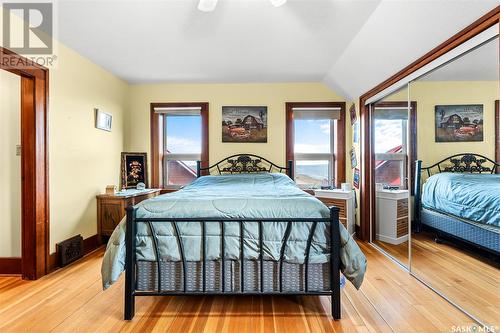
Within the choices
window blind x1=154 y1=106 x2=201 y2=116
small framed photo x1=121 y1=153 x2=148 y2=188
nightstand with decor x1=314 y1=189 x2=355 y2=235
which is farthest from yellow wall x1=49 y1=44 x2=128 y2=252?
nightstand with decor x1=314 y1=189 x2=355 y2=235

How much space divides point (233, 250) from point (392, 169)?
2220 millimetres

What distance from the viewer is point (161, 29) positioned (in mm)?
2387

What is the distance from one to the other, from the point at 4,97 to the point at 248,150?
2843 millimetres

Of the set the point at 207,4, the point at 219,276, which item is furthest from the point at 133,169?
the point at 207,4

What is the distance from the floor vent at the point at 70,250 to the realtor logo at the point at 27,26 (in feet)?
6.30

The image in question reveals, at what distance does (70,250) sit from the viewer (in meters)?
2.72

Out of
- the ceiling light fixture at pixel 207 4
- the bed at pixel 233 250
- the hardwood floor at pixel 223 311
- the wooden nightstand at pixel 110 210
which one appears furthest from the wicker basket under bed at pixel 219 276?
the ceiling light fixture at pixel 207 4

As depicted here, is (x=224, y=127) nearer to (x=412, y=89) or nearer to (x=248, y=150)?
(x=248, y=150)

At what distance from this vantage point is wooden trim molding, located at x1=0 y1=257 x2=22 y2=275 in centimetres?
242

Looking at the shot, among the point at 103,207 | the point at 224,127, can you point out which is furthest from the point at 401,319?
the point at 103,207

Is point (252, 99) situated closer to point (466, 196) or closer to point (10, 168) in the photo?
point (466, 196)

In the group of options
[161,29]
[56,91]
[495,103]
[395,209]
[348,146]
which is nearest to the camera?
[495,103]

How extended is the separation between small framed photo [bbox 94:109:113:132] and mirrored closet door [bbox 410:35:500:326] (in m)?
3.67

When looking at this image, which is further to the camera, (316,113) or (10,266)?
(316,113)
